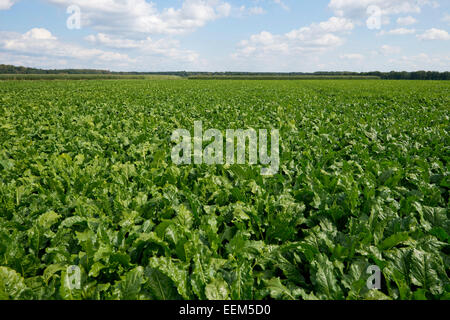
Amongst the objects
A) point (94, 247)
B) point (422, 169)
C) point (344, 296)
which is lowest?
point (344, 296)

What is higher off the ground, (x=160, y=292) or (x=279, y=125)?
(x=279, y=125)

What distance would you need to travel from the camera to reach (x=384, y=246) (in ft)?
8.71

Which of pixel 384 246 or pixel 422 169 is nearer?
pixel 384 246

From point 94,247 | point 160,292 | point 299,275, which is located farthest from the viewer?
point 94,247

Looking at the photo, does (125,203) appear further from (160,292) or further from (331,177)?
(331,177)

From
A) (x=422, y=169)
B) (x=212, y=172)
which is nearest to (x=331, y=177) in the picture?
(x=422, y=169)

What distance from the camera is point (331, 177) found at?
4422 mm

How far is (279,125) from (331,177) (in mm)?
5437
